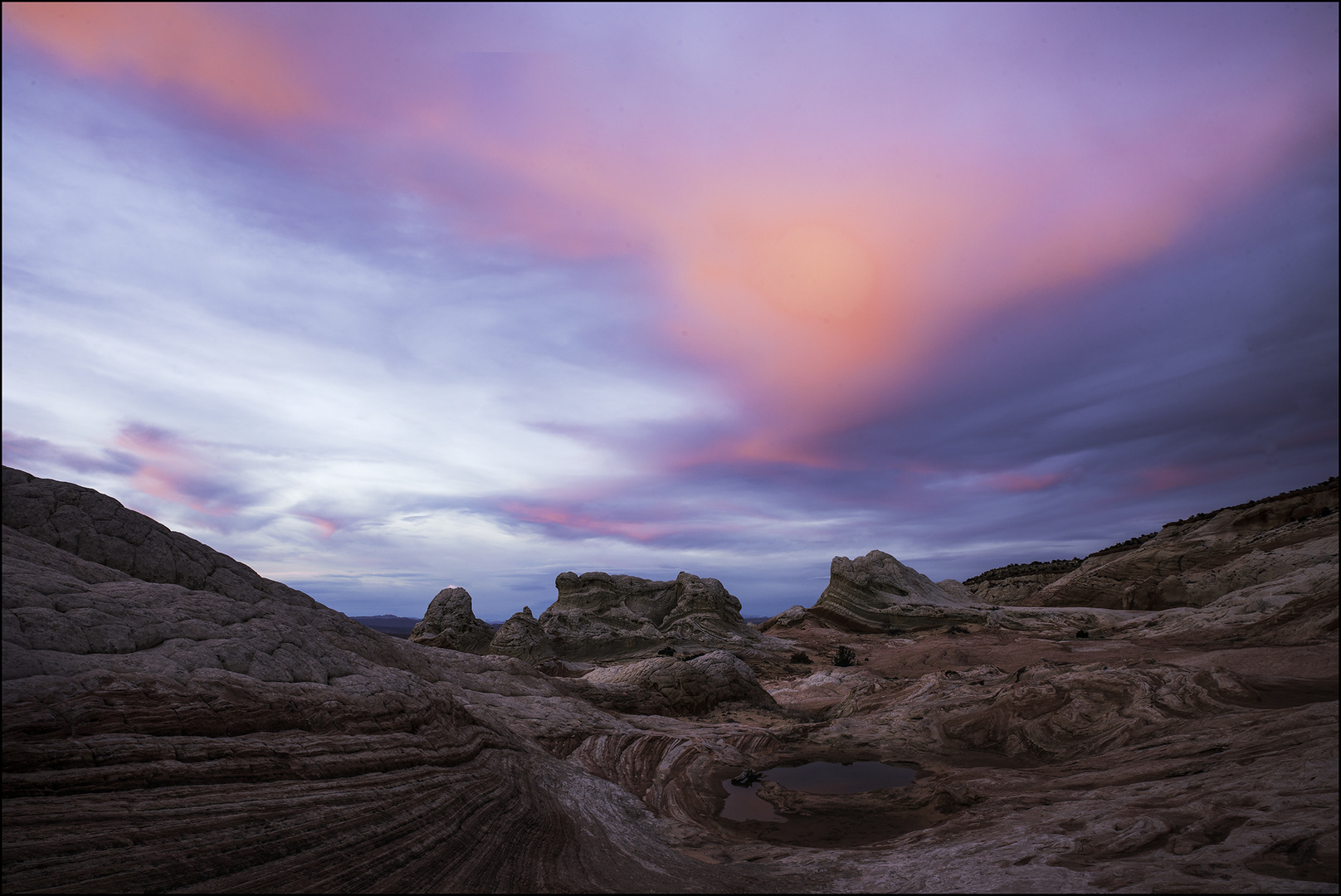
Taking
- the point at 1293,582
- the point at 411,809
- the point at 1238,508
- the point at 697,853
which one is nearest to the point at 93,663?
the point at 411,809

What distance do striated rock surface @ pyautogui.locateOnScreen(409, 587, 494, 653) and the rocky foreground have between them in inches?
938

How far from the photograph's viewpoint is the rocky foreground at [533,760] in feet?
19.2

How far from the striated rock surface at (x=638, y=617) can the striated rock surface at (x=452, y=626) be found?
469cm

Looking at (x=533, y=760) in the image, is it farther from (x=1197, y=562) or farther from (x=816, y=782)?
(x=1197, y=562)

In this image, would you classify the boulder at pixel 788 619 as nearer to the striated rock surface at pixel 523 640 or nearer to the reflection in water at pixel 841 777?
the striated rock surface at pixel 523 640

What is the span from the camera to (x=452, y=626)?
40000mm

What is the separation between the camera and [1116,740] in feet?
39.1

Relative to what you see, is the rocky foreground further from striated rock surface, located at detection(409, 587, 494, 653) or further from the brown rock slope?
striated rock surface, located at detection(409, 587, 494, 653)

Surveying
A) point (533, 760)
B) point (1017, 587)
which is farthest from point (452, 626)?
point (1017, 587)

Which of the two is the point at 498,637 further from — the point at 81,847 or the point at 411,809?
the point at 81,847

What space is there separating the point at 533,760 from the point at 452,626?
31470mm

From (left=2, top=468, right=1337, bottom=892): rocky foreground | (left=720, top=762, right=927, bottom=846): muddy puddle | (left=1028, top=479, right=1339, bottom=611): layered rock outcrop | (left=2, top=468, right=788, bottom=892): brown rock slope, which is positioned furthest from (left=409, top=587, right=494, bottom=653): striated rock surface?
(left=1028, top=479, right=1339, bottom=611): layered rock outcrop

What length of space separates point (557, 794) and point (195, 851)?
20.1 feet

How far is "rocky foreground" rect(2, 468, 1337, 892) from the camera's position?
5852mm
